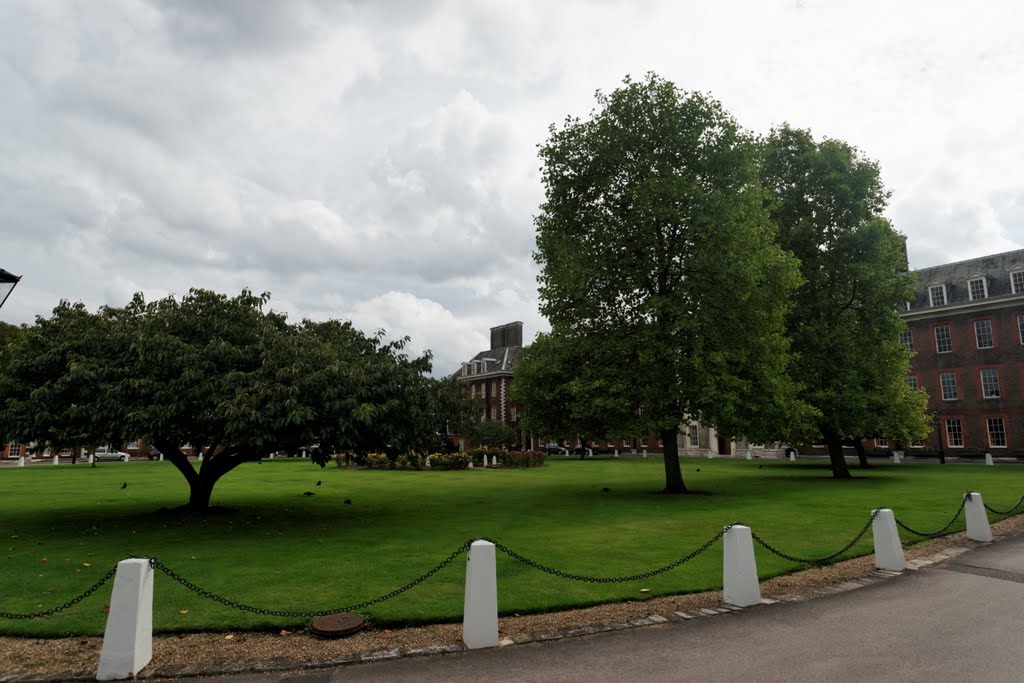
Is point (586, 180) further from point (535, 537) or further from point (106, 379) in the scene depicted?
point (106, 379)

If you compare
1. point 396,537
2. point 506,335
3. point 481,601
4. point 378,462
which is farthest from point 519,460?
point 506,335

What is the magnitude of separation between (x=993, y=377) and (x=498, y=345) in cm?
5702

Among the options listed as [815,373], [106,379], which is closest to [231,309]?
[106,379]

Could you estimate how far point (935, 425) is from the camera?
46250 mm

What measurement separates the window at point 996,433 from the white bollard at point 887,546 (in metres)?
44.0

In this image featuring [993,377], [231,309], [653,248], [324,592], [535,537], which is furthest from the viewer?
[993,377]

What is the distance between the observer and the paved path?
5855 millimetres

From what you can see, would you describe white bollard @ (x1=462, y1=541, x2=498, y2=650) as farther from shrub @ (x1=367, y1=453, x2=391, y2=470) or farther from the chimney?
the chimney

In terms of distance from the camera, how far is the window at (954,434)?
149 ft

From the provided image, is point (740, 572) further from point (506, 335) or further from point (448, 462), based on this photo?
point (506, 335)

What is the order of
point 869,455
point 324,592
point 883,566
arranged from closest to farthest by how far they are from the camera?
point 324,592 → point 883,566 → point 869,455

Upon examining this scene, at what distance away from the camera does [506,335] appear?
281ft

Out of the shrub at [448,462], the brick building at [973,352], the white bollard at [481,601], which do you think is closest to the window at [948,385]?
the brick building at [973,352]

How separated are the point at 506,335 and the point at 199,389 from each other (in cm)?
7232
